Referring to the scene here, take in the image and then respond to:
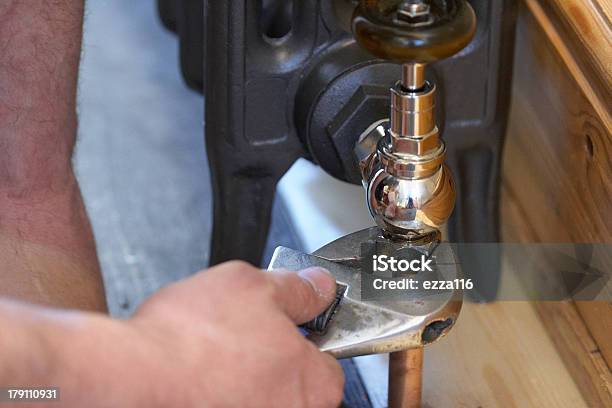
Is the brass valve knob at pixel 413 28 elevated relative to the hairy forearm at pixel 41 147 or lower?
elevated

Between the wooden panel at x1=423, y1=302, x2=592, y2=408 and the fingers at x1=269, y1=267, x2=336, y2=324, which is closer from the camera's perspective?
the fingers at x1=269, y1=267, x2=336, y2=324

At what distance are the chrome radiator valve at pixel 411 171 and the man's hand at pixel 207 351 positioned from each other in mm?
83

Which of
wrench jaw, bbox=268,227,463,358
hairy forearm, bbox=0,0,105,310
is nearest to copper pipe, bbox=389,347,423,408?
wrench jaw, bbox=268,227,463,358

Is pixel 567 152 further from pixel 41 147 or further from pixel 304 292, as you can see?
pixel 41 147

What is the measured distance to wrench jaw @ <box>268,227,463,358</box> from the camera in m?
0.66

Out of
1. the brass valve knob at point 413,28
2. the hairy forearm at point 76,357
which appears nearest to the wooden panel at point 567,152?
the brass valve knob at point 413,28

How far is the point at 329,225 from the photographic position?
3.68 feet

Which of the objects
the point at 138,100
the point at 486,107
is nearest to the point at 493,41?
the point at 486,107

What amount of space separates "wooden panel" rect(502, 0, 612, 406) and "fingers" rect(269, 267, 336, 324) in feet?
0.87

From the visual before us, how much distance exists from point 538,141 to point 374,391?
11.2 inches

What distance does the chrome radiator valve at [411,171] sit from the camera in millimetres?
648

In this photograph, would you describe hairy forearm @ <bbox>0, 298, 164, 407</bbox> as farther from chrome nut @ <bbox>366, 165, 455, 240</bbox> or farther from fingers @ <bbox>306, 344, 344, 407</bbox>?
chrome nut @ <bbox>366, 165, 455, 240</bbox>

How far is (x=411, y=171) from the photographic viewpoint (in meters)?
0.66

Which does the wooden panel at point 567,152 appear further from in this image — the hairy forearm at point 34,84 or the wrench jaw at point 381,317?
the hairy forearm at point 34,84
